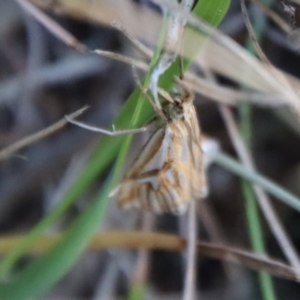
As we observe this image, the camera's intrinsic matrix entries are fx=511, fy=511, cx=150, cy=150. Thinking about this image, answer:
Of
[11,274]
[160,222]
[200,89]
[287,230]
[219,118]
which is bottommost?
[11,274]

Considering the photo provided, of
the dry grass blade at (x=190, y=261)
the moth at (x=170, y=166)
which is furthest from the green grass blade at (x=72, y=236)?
the dry grass blade at (x=190, y=261)

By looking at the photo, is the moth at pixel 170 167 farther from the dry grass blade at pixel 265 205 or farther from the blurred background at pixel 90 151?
the blurred background at pixel 90 151

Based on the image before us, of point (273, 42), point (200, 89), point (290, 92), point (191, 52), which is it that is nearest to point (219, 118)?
point (273, 42)

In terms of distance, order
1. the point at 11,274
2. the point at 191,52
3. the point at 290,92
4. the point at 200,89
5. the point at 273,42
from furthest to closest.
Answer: the point at 273,42, the point at 11,274, the point at 200,89, the point at 290,92, the point at 191,52

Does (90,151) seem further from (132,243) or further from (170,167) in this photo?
(170,167)

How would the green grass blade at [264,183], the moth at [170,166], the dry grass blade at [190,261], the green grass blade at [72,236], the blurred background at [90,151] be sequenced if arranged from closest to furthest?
the moth at [170,166] < the green grass blade at [72,236] < the green grass blade at [264,183] < the dry grass blade at [190,261] < the blurred background at [90,151]

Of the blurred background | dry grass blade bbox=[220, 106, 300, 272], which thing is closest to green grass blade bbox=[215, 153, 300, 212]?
dry grass blade bbox=[220, 106, 300, 272]

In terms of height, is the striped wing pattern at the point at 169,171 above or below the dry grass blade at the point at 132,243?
above

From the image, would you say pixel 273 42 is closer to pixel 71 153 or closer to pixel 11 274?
pixel 71 153
